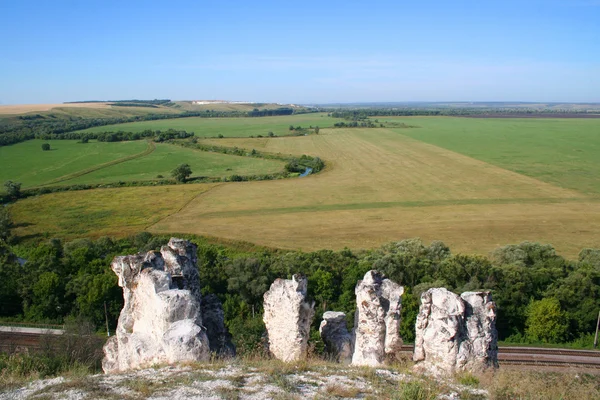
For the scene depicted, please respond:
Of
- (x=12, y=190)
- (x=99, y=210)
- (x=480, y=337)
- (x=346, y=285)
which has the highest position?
(x=480, y=337)

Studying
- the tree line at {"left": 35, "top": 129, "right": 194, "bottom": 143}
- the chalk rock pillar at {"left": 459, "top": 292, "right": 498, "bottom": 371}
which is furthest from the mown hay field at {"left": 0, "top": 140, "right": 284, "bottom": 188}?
the chalk rock pillar at {"left": 459, "top": 292, "right": 498, "bottom": 371}

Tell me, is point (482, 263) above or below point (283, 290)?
below

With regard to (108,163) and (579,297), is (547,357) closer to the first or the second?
(579,297)

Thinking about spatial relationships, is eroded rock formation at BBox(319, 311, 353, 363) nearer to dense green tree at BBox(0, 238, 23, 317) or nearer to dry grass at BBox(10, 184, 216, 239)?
dense green tree at BBox(0, 238, 23, 317)

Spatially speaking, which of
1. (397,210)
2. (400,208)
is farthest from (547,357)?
(400,208)

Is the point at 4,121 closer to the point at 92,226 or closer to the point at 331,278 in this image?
the point at 92,226

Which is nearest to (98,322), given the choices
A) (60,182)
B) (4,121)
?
(60,182)

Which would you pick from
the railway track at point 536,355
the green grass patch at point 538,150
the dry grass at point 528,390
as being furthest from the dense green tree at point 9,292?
the green grass patch at point 538,150
